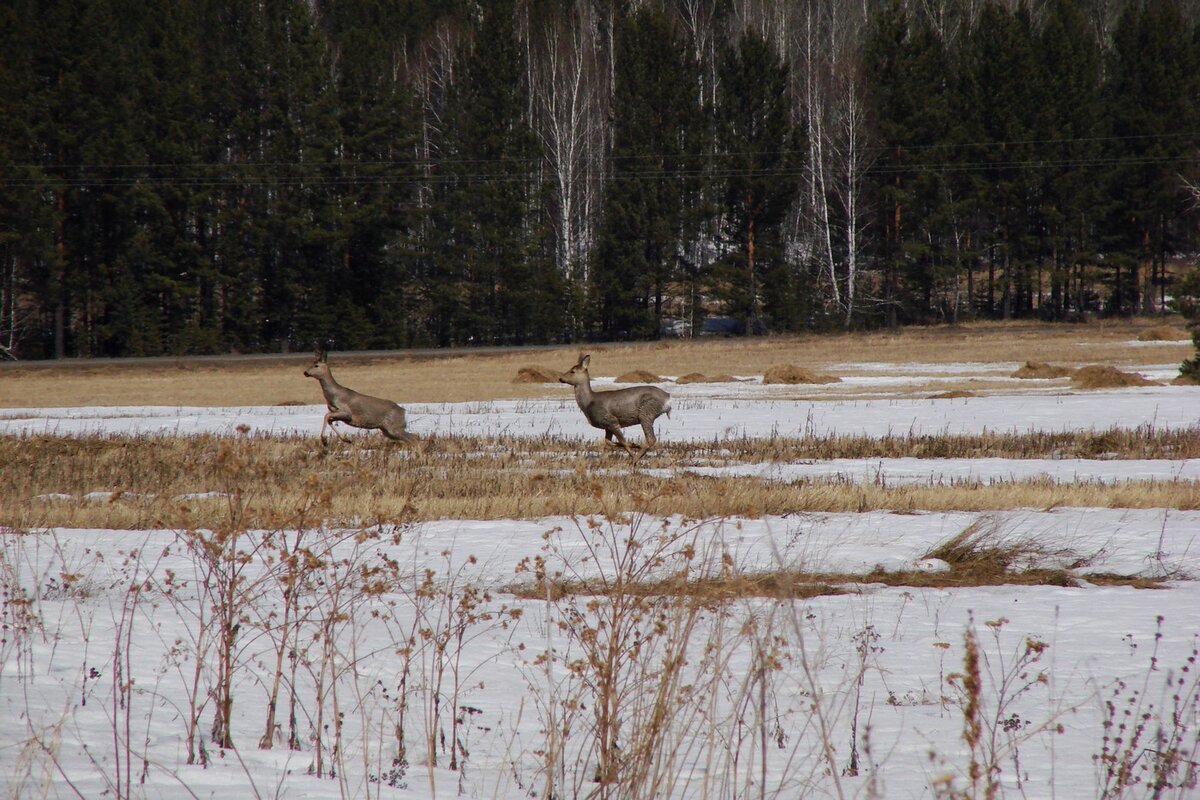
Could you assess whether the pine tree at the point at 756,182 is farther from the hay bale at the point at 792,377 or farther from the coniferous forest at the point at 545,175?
the hay bale at the point at 792,377

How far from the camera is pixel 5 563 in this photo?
778cm

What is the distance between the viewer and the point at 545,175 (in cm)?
6206

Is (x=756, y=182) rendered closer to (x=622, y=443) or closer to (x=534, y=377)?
(x=534, y=377)

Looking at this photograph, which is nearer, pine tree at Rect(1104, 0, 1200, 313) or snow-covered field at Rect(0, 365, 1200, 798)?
snow-covered field at Rect(0, 365, 1200, 798)

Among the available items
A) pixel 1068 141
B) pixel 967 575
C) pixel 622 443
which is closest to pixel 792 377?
pixel 622 443

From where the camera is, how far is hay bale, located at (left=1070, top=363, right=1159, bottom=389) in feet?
100

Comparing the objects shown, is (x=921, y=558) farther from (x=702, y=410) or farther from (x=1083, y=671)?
(x=702, y=410)

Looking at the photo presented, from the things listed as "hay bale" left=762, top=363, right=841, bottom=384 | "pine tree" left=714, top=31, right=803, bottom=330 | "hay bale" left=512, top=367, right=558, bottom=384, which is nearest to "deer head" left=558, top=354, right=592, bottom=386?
"hay bale" left=762, top=363, right=841, bottom=384

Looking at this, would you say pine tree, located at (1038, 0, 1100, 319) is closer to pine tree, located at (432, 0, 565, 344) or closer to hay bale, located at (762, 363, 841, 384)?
pine tree, located at (432, 0, 565, 344)

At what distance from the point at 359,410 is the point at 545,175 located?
→ 45.8 m

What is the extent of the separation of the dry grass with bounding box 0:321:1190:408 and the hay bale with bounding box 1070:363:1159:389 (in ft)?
13.7

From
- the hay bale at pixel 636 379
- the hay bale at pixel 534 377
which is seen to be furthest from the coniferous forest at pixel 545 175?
the hay bale at pixel 636 379

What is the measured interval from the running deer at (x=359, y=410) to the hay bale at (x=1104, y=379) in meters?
19.8

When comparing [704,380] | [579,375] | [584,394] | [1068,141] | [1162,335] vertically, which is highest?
[1068,141]
